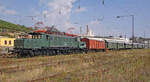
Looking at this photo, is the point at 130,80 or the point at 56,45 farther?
the point at 56,45

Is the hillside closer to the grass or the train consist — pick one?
the train consist

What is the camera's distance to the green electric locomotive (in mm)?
18541

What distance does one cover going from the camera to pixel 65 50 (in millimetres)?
25328

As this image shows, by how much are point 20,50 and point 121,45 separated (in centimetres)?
3776

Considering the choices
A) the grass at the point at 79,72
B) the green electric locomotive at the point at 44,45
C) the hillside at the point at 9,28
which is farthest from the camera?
the hillside at the point at 9,28

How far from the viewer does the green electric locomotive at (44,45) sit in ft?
60.8

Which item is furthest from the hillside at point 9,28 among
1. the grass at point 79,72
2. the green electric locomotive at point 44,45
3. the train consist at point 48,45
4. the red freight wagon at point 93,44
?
the grass at point 79,72

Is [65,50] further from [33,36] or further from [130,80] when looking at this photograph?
[130,80]

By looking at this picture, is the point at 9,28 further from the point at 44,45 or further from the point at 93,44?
the point at 44,45

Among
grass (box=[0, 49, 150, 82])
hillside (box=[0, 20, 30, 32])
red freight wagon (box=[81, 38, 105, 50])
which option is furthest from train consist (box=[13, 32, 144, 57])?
hillside (box=[0, 20, 30, 32])

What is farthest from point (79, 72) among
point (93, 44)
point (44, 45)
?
point (93, 44)

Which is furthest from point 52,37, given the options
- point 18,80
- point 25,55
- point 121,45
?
point 121,45

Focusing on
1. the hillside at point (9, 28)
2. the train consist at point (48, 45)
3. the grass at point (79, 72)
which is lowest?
the grass at point (79, 72)

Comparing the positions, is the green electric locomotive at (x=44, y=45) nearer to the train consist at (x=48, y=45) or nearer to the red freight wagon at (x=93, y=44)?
the train consist at (x=48, y=45)
